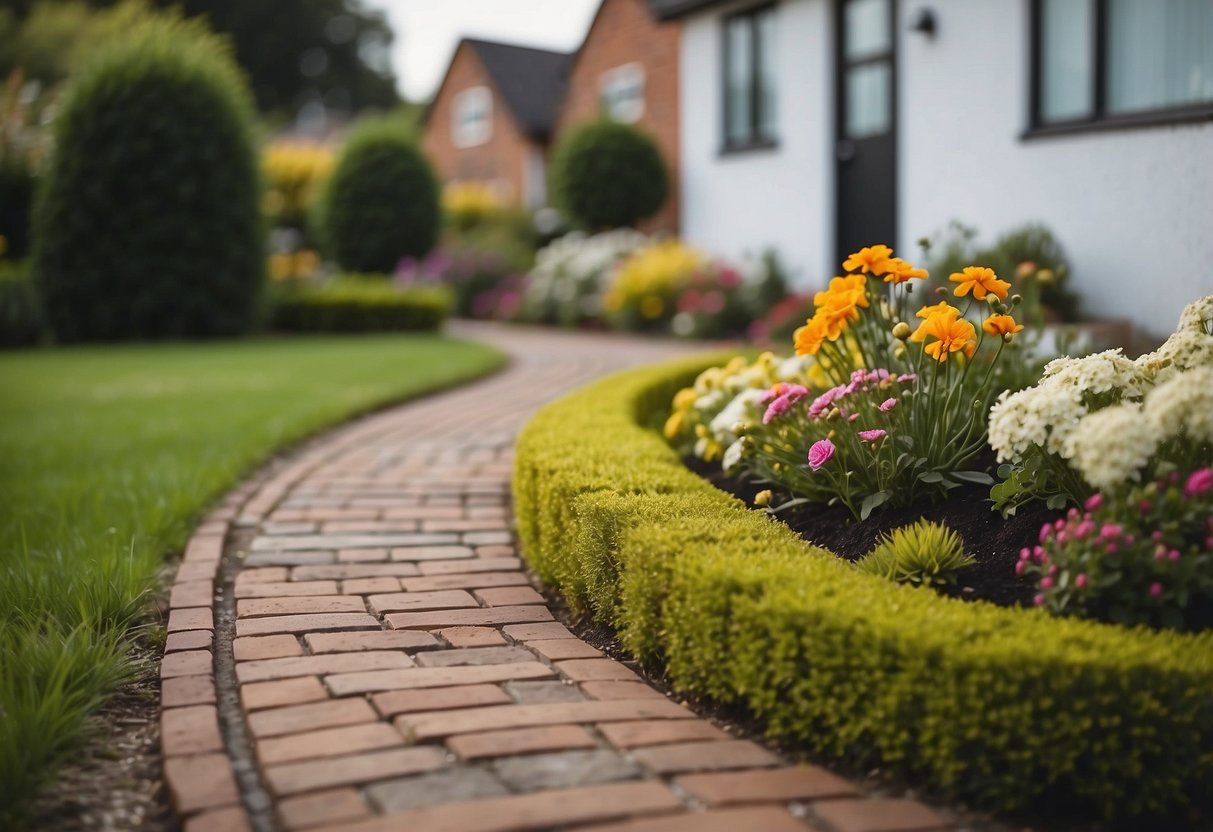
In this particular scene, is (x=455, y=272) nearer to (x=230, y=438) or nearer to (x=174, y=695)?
(x=230, y=438)

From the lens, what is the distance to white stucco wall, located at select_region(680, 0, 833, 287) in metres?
11.7

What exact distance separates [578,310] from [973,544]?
11.0 meters

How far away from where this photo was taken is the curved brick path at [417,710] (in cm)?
223

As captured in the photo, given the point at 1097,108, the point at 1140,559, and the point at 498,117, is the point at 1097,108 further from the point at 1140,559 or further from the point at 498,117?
the point at 498,117

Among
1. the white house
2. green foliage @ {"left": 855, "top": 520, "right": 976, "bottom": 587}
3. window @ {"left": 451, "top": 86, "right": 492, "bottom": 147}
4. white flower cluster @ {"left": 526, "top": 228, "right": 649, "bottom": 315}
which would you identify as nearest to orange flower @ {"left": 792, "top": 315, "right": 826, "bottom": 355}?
green foliage @ {"left": 855, "top": 520, "right": 976, "bottom": 587}

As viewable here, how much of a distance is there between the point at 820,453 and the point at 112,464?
12.0 feet

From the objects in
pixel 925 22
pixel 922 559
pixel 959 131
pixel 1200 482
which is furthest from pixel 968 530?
pixel 925 22

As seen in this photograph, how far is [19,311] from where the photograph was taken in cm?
1266

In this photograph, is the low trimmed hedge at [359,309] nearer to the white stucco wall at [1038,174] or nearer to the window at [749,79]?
the window at [749,79]

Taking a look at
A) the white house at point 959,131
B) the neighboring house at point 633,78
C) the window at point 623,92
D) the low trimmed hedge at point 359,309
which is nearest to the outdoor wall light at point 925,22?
the white house at point 959,131

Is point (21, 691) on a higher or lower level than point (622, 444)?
lower

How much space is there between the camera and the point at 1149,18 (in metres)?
8.01

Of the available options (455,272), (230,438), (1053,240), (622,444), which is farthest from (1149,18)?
(455,272)

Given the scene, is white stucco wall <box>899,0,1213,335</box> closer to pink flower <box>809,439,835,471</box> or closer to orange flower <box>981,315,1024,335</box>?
orange flower <box>981,315,1024,335</box>
